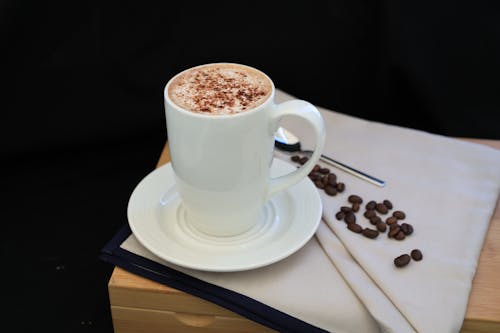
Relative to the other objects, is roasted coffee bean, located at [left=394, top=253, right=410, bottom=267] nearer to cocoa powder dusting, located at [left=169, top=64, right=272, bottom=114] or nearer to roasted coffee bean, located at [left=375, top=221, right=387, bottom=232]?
roasted coffee bean, located at [left=375, top=221, right=387, bottom=232]

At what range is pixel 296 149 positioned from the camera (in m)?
1.07

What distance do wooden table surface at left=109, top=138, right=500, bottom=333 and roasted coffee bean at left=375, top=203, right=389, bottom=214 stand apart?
14 centimetres

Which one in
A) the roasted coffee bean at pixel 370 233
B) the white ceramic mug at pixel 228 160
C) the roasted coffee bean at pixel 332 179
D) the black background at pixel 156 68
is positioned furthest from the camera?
the black background at pixel 156 68

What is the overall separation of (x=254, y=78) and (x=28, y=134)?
67 centimetres

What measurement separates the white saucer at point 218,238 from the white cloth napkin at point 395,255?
2 centimetres

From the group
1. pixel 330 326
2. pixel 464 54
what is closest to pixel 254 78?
pixel 330 326

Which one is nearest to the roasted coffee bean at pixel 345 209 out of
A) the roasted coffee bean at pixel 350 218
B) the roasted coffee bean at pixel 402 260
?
the roasted coffee bean at pixel 350 218

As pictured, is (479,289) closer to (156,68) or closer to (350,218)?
(350,218)

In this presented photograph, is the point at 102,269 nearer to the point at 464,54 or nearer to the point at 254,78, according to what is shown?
the point at 254,78

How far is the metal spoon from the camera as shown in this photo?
3.27 feet

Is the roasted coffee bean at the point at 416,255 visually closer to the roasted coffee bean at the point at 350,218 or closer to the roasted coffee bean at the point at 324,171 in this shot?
the roasted coffee bean at the point at 350,218

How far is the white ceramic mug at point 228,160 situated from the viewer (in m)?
0.75

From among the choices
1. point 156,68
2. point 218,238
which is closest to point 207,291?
point 218,238

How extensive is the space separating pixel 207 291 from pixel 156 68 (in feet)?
2.16
